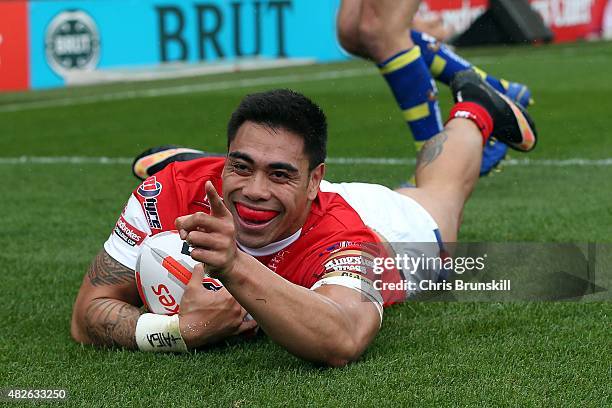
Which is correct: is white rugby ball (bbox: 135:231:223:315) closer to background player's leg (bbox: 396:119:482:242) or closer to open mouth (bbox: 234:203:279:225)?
open mouth (bbox: 234:203:279:225)

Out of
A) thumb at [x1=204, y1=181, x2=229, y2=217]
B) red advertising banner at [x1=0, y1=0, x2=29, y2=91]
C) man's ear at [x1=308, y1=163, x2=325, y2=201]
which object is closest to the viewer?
thumb at [x1=204, y1=181, x2=229, y2=217]

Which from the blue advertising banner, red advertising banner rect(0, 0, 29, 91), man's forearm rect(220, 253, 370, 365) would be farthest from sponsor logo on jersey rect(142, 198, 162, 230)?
the blue advertising banner

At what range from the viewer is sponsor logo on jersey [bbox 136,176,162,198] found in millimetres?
3605

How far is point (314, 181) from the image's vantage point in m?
3.35

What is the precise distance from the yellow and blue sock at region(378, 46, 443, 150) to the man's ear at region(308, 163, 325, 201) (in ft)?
7.76

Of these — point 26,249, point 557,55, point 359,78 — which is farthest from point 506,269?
point 557,55

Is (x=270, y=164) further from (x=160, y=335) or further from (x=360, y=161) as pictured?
(x=360, y=161)

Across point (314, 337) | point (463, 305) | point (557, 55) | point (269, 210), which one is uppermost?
point (269, 210)

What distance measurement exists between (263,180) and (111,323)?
2.36ft

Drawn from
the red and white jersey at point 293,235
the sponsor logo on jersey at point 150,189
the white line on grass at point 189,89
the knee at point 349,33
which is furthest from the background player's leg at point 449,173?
the white line on grass at point 189,89

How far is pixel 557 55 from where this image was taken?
1855cm

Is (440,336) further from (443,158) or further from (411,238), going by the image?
(443,158)

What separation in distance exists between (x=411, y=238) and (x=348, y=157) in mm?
3400
